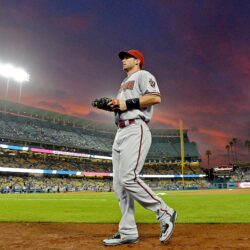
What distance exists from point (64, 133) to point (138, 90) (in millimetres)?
60432

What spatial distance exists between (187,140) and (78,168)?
129 ft

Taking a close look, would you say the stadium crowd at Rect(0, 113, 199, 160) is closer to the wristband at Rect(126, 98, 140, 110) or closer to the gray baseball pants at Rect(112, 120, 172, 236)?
the gray baseball pants at Rect(112, 120, 172, 236)

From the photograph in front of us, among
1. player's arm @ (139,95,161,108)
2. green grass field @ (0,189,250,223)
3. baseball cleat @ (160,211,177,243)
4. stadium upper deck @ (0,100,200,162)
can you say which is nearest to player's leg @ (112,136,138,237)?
baseball cleat @ (160,211,177,243)

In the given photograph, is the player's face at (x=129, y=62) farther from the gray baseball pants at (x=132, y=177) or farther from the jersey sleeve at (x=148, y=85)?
the gray baseball pants at (x=132, y=177)

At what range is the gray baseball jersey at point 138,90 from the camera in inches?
148

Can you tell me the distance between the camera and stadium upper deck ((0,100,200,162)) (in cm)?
5340

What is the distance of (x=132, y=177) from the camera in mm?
3523

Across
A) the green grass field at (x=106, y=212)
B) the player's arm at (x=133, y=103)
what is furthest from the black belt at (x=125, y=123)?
the green grass field at (x=106, y=212)

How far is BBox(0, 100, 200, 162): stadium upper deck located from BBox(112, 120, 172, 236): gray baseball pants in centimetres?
4736

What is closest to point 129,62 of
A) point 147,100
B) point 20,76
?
point 147,100

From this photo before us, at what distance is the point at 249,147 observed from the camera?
336 ft

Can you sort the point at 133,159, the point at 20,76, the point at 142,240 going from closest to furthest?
the point at 133,159 → the point at 142,240 → the point at 20,76

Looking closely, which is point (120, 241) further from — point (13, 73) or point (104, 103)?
point (13, 73)

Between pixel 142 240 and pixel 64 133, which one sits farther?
pixel 64 133
